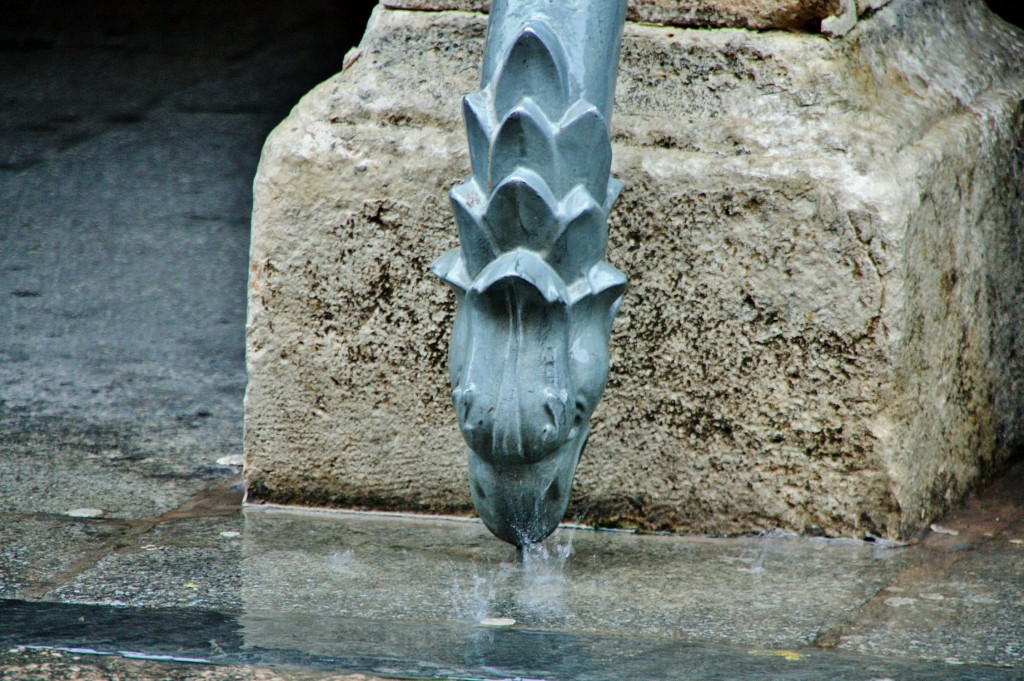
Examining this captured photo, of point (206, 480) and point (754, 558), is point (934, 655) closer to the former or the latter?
point (754, 558)

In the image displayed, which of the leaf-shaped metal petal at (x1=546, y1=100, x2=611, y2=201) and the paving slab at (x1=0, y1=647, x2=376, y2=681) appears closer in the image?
the leaf-shaped metal petal at (x1=546, y1=100, x2=611, y2=201)

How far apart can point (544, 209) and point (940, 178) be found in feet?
3.89

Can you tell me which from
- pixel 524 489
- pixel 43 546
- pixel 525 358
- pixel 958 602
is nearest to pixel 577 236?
pixel 525 358

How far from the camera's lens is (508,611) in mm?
2217

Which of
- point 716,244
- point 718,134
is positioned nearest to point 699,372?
point 716,244

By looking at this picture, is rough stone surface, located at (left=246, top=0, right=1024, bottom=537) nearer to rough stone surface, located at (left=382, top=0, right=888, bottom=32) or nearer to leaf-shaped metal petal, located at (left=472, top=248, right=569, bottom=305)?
rough stone surface, located at (left=382, top=0, right=888, bottom=32)

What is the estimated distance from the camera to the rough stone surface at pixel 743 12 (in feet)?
8.63

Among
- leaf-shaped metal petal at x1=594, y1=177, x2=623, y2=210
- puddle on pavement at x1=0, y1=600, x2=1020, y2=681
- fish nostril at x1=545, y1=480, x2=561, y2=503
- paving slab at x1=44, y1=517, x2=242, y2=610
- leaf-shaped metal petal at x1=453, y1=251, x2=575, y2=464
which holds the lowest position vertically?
puddle on pavement at x1=0, y1=600, x2=1020, y2=681

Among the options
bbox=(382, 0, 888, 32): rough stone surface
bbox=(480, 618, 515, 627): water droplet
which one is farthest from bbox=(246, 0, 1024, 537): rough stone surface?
bbox=(480, 618, 515, 627): water droplet

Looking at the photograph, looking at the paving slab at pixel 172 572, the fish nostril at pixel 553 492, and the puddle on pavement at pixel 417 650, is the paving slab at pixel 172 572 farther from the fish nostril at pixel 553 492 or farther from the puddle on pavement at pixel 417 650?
the fish nostril at pixel 553 492

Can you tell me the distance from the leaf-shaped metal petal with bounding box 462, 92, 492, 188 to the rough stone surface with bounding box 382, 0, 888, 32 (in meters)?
1.03

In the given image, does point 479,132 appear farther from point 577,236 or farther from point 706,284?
point 706,284

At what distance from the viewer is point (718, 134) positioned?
8.50 ft

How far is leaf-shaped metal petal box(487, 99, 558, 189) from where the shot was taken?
1669 millimetres
